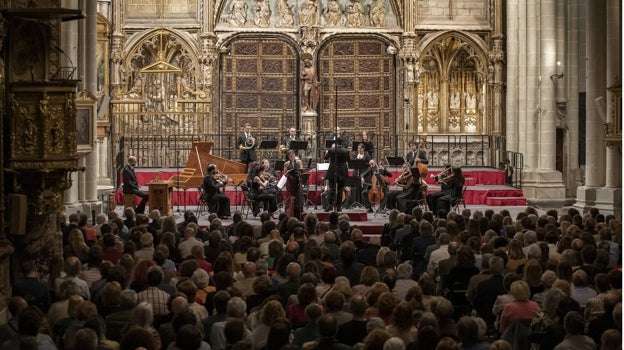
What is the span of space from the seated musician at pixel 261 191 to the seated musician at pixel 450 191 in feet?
11.0

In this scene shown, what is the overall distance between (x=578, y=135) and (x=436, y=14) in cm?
589

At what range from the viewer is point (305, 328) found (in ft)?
32.9

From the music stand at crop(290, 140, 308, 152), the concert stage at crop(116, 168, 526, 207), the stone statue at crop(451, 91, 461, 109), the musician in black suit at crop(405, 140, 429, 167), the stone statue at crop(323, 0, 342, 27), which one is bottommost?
the concert stage at crop(116, 168, 526, 207)

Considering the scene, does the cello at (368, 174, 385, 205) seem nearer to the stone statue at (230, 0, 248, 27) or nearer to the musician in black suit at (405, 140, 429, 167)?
the musician in black suit at (405, 140, 429, 167)

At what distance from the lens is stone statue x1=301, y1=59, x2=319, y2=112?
33.5 metres

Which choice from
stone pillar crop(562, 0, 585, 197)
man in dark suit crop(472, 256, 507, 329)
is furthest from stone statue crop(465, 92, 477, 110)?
man in dark suit crop(472, 256, 507, 329)

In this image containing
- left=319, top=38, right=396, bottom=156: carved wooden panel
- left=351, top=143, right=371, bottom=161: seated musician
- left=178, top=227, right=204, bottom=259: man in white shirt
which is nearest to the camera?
left=178, top=227, right=204, bottom=259: man in white shirt

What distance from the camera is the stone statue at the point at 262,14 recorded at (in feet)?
111

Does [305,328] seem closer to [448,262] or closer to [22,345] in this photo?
[22,345]

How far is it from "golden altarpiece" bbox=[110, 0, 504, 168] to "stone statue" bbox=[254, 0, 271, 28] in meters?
0.03

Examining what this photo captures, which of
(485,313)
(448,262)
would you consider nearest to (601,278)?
(485,313)

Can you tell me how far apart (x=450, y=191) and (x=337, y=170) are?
241 centimetres

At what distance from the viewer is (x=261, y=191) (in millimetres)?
24562

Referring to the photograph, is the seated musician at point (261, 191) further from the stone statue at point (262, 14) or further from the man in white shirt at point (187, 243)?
the stone statue at point (262, 14)
